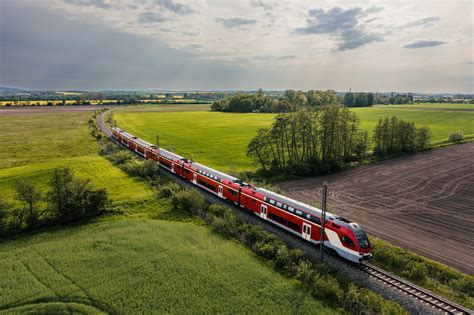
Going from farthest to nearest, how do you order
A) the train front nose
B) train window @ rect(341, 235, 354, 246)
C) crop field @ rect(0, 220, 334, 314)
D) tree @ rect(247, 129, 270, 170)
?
tree @ rect(247, 129, 270, 170) → train window @ rect(341, 235, 354, 246) → the train front nose → crop field @ rect(0, 220, 334, 314)

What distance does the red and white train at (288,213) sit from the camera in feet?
77.0

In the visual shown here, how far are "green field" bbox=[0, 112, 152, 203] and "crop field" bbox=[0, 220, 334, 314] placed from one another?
12235mm

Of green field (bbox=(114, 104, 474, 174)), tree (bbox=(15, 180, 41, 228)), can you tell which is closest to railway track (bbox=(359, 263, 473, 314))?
green field (bbox=(114, 104, 474, 174))

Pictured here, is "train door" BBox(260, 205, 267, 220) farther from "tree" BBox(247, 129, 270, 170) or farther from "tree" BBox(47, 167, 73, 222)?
"tree" BBox(247, 129, 270, 170)

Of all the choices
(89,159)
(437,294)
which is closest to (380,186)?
(437,294)

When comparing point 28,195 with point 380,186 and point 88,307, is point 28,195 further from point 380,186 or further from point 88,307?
point 380,186

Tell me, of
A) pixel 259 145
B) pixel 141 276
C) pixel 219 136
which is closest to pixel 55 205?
pixel 141 276

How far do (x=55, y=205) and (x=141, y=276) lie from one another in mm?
17138

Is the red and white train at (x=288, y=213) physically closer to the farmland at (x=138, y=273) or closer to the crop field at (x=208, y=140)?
the farmland at (x=138, y=273)

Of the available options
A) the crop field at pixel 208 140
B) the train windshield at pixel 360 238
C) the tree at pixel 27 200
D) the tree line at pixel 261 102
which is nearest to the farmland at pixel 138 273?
the tree at pixel 27 200

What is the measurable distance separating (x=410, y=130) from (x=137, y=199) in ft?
209

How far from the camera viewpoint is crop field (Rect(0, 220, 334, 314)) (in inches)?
787

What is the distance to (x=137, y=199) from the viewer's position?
39.5 metres

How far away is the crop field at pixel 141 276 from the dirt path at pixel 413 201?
15443 millimetres
